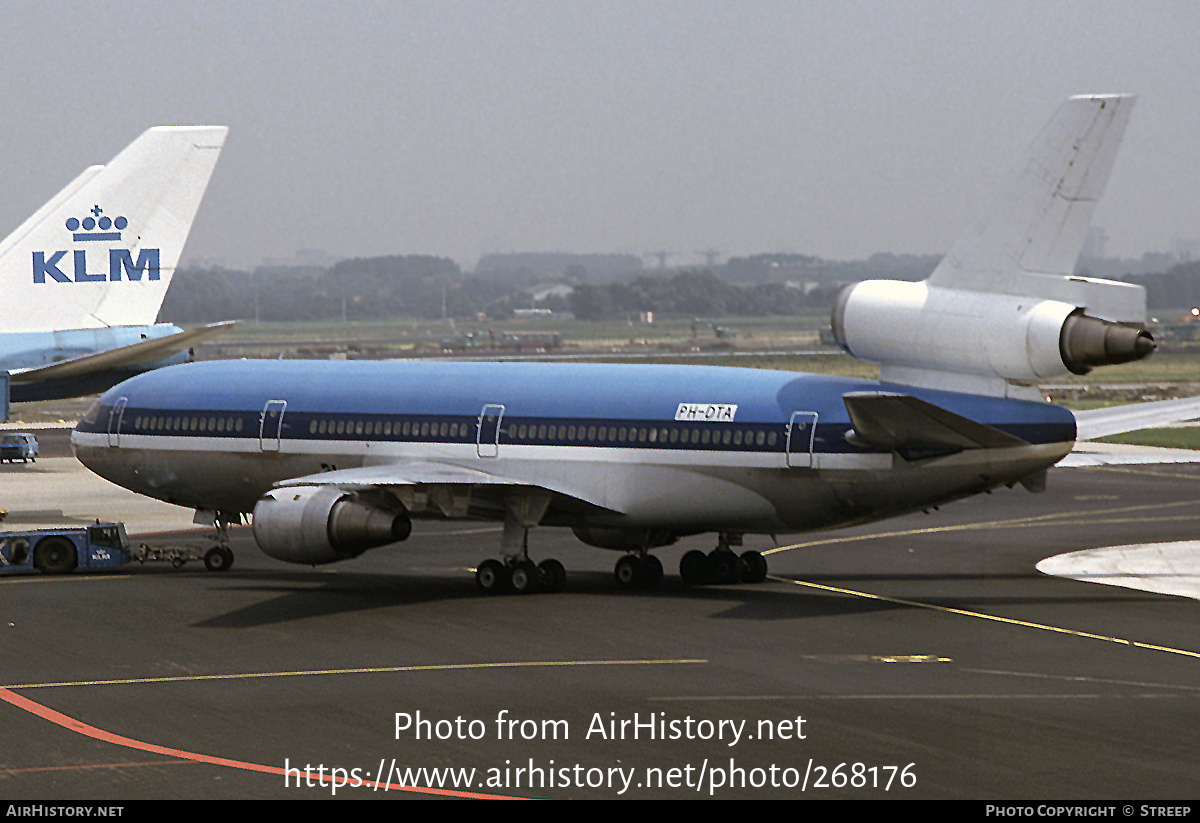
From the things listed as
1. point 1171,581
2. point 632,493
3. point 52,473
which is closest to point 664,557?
point 632,493

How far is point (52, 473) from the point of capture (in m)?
74.6

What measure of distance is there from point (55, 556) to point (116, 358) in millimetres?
10759

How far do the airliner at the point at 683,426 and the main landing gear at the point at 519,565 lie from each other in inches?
2.2

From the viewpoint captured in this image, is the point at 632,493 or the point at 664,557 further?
the point at 664,557

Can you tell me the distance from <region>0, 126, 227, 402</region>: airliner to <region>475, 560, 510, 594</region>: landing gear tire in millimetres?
19618

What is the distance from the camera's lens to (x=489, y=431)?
41188 millimetres

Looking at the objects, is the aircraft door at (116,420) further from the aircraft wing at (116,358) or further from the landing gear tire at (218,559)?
the landing gear tire at (218,559)

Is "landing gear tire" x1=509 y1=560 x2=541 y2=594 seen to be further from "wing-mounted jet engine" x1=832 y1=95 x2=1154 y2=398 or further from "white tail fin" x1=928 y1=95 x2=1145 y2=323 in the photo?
"white tail fin" x1=928 y1=95 x2=1145 y2=323

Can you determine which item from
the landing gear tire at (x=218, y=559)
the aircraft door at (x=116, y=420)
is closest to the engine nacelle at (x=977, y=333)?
the landing gear tire at (x=218, y=559)

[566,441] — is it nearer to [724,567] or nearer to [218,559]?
[724,567]

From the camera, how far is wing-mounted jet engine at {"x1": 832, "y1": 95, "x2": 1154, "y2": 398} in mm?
32969

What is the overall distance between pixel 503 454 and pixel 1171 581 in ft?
59.5

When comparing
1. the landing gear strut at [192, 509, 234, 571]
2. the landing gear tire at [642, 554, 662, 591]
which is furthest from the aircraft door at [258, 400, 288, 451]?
the landing gear tire at [642, 554, 662, 591]

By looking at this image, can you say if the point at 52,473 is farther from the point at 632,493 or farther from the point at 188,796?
the point at 188,796
